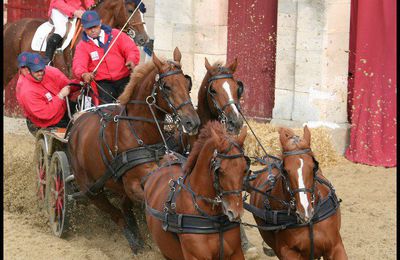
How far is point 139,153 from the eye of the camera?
7.70m

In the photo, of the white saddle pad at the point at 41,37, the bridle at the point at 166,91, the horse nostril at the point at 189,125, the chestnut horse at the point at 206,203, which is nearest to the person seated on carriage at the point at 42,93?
the bridle at the point at 166,91

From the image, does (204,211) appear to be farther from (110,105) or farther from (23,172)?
(23,172)

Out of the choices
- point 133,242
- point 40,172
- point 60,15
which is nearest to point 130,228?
point 133,242

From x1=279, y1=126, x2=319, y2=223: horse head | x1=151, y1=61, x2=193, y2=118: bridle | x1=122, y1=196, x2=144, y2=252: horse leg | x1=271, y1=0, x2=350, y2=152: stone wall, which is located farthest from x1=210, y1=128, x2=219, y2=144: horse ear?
x1=271, y1=0, x2=350, y2=152: stone wall

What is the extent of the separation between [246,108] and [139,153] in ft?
20.1

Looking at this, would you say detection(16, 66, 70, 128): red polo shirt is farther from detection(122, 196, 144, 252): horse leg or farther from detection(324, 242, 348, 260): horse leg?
detection(324, 242, 348, 260): horse leg

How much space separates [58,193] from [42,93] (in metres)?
1.17

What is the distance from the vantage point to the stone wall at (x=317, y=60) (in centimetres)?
1181

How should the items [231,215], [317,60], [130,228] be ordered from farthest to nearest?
[317,60] → [130,228] → [231,215]

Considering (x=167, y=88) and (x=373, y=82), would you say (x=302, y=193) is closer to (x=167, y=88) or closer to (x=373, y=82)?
(x=167, y=88)

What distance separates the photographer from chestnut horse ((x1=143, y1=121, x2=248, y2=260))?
18.2 ft

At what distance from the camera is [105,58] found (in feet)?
29.6

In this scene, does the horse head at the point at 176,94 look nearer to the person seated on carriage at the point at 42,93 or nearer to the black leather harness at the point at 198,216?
the black leather harness at the point at 198,216

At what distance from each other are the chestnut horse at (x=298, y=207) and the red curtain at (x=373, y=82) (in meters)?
5.16
